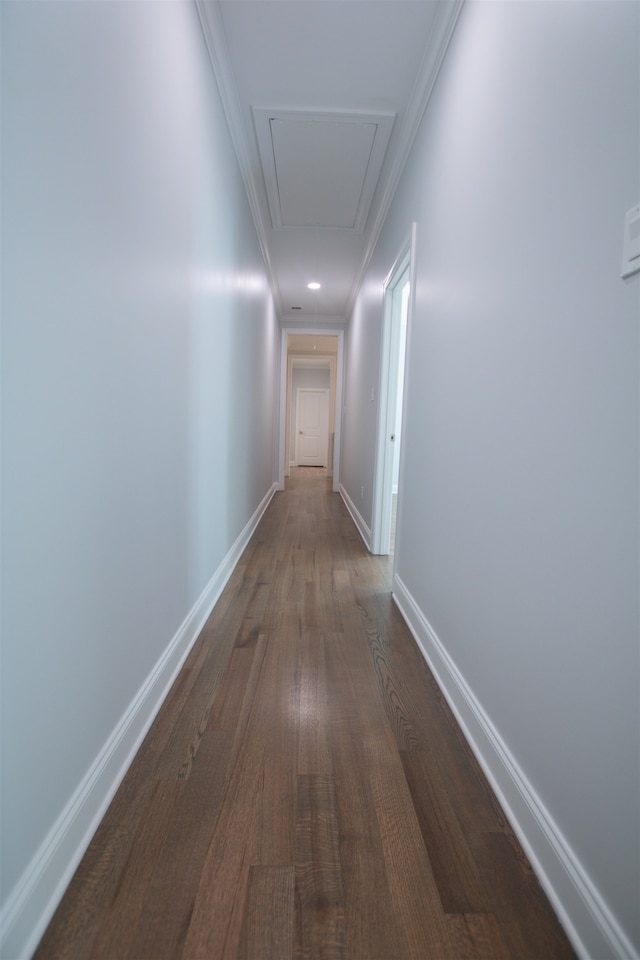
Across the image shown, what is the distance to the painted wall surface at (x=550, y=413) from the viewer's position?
76 centimetres

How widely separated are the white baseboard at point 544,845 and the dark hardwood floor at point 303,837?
3 cm

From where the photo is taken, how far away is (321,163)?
2.85m

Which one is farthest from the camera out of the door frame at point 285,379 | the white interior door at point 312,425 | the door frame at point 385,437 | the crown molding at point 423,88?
the white interior door at point 312,425

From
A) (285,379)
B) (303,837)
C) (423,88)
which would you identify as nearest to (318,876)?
(303,837)

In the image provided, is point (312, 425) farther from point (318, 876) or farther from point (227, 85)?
point (318, 876)

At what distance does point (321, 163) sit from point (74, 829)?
11.2 feet

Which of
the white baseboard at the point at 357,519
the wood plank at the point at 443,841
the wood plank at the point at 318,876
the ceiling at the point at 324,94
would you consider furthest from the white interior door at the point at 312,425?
the wood plank at the point at 318,876

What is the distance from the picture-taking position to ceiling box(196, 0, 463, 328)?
1.80m

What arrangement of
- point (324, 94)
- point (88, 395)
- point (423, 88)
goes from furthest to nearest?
1. point (324, 94)
2. point (423, 88)
3. point (88, 395)

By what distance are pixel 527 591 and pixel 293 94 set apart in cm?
261

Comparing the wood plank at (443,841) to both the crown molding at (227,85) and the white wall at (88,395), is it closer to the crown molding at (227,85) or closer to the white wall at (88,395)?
the white wall at (88,395)

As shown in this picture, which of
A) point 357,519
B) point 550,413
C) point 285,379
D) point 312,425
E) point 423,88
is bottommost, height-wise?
point 357,519

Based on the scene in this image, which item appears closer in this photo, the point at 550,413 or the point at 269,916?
the point at 269,916

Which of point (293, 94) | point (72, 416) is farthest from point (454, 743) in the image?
point (293, 94)
